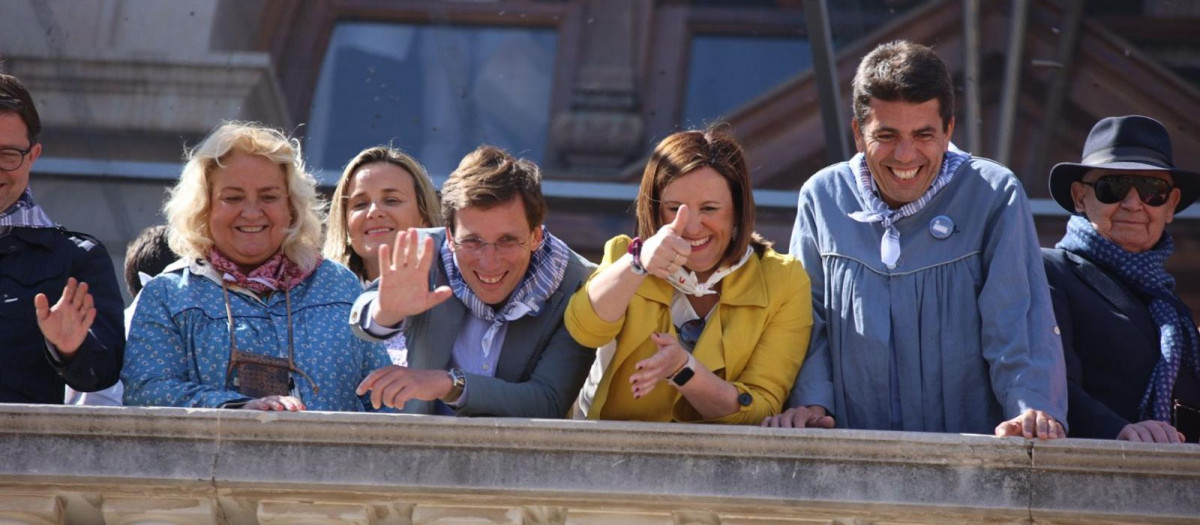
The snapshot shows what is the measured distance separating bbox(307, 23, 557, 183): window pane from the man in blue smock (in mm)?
3928

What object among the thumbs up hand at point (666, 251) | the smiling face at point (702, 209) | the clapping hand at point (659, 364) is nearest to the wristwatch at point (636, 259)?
the thumbs up hand at point (666, 251)

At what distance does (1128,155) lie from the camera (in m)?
4.66

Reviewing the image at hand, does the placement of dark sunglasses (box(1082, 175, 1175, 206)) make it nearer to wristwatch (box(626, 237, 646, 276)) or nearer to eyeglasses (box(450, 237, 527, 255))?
wristwatch (box(626, 237, 646, 276))

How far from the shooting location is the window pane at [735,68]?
8.12 meters

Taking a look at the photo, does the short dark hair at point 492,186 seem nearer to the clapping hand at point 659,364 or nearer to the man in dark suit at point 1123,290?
the clapping hand at point 659,364

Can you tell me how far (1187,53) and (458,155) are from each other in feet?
10.5

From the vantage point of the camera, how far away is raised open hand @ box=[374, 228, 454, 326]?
3982mm

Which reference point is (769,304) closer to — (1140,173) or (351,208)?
(1140,173)

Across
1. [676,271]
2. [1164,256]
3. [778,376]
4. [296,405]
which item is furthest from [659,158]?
[1164,256]

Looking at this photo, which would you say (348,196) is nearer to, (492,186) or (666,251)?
(492,186)

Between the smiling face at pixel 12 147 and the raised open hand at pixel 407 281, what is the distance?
1.05m

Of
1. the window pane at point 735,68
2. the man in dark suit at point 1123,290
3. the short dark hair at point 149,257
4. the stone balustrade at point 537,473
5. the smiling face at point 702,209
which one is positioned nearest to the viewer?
the stone balustrade at point 537,473

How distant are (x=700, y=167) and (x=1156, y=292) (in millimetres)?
1220

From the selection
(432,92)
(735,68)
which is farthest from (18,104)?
(735,68)
